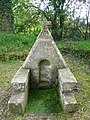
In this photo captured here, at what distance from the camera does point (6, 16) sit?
12148 mm

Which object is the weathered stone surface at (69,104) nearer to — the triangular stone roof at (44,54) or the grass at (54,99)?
the grass at (54,99)

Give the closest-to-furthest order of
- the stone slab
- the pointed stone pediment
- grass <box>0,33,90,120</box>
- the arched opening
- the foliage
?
1. the stone slab
2. grass <box>0,33,90,120</box>
3. the pointed stone pediment
4. the arched opening
5. the foliage

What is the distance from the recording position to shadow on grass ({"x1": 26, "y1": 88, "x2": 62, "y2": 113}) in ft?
17.6

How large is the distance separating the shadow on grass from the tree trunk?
6562mm

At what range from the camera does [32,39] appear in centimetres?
1129

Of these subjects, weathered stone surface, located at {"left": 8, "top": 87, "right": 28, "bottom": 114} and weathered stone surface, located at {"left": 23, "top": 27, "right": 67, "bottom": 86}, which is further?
weathered stone surface, located at {"left": 23, "top": 27, "right": 67, "bottom": 86}

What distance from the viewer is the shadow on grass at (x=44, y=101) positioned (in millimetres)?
5379

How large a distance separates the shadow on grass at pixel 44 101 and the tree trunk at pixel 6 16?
6562 mm

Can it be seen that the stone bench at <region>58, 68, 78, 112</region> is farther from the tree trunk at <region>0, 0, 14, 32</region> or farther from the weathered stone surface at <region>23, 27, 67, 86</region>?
the tree trunk at <region>0, 0, 14, 32</region>

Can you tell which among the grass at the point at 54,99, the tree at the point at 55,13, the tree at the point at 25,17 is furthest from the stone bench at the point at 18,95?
the tree at the point at 25,17

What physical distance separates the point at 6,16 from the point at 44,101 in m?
7.22

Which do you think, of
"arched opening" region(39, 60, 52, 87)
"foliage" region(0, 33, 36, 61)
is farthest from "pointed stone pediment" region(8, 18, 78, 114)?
"foliage" region(0, 33, 36, 61)

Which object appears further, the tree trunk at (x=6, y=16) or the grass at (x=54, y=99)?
the tree trunk at (x=6, y=16)

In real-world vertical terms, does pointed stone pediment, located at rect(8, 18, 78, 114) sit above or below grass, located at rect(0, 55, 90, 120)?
above
